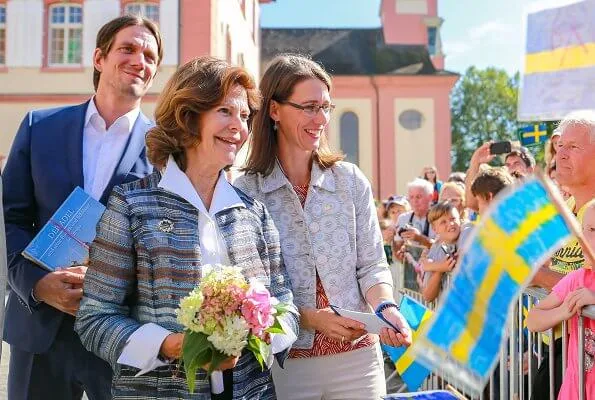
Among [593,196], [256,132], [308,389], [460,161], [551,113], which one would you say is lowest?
[308,389]

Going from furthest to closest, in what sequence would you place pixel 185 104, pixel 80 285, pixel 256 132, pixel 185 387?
pixel 256 132 < pixel 80 285 < pixel 185 104 < pixel 185 387

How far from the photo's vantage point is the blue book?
2.52 m

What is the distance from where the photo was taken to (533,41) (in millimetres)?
5445

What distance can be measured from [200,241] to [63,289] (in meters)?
0.64

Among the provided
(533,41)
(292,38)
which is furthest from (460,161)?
(533,41)

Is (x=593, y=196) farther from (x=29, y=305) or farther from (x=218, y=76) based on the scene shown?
(x=29, y=305)

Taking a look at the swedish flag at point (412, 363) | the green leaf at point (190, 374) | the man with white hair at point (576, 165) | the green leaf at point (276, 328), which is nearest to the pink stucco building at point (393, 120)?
the swedish flag at point (412, 363)

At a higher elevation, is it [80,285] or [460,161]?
[460,161]

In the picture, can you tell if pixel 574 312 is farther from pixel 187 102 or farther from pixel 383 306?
pixel 187 102

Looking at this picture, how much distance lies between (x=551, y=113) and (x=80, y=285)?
12.1 ft

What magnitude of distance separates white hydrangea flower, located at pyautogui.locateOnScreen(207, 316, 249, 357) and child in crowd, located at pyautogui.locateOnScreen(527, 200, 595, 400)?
1435 millimetres

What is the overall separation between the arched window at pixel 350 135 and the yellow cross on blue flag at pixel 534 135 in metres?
Result: 25.9

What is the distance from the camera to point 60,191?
2.71 meters

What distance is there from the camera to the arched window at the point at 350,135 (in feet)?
120
